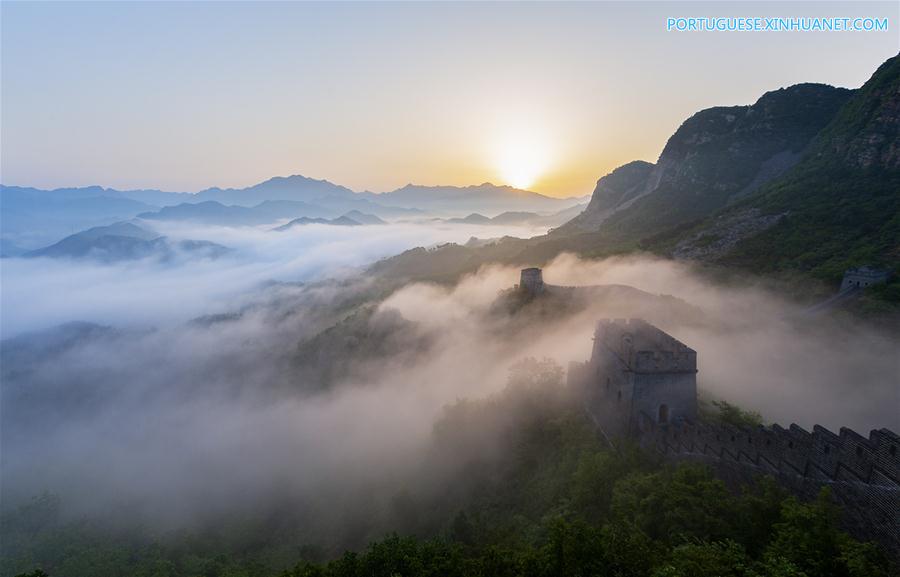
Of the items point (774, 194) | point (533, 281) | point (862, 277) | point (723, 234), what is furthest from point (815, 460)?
point (774, 194)

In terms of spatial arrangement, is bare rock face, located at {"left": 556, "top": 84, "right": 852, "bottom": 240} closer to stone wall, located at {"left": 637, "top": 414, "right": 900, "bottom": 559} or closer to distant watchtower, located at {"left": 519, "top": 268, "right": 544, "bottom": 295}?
distant watchtower, located at {"left": 519, "top": 268, "right": 544, "bottom": 295}

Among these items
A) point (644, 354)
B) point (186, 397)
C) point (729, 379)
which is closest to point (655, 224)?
point (729, 379)

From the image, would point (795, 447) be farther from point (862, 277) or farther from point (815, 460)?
point (862, 277)

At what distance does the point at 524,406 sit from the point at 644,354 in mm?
16210

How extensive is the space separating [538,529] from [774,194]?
80954 millimetres

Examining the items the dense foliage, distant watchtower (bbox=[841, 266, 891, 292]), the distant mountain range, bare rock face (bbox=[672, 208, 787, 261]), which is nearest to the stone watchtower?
the dense foliage

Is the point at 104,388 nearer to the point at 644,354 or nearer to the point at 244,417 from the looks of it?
the point at 244,417

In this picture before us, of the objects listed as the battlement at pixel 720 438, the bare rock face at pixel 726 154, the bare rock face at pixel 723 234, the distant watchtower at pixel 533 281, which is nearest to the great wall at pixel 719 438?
the battlement at pixel 720 438

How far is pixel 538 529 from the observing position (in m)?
23.3

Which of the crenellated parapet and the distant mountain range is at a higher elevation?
the distant mountain range

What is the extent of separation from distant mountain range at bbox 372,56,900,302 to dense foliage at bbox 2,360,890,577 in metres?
37.8

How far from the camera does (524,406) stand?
3872 centimetres

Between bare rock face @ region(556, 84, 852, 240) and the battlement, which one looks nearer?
the battlement

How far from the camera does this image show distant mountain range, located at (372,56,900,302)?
6116 cm
